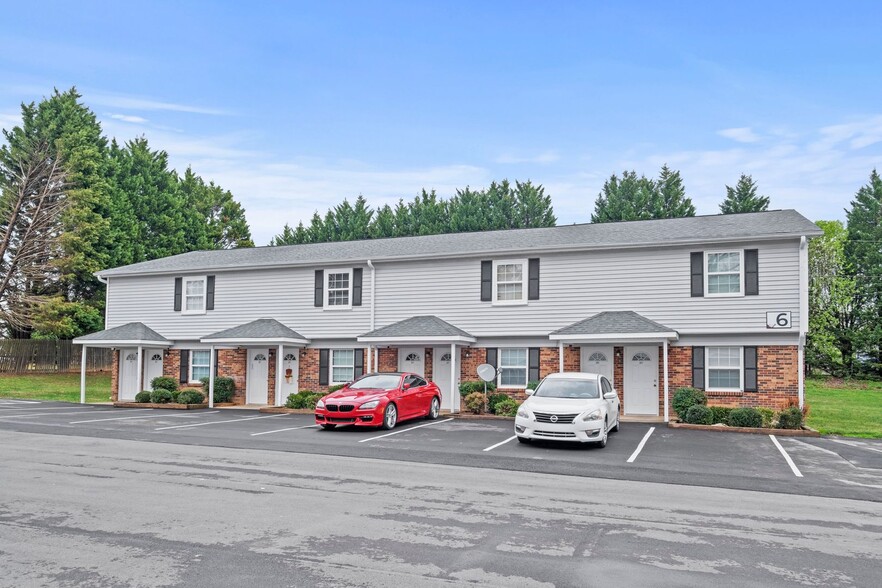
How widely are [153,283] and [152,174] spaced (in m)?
25.5

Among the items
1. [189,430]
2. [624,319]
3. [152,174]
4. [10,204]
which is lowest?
[189,430]

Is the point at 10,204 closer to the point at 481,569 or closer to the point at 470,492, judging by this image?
the point at 470,492

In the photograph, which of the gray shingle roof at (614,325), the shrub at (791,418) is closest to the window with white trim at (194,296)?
the gray shingle roof at (614,325)

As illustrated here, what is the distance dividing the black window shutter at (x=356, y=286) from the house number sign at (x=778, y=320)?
13.2 meters

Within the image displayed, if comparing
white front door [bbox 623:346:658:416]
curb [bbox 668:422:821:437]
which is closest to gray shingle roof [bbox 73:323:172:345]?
white front door [bbox 623:346:658:416]

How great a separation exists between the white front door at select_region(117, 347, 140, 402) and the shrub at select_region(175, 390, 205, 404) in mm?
4251

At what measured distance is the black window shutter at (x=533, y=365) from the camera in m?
22.1

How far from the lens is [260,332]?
24781 millimetres

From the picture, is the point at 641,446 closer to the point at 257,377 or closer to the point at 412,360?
the point at 412,360

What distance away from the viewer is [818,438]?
54.7 feet

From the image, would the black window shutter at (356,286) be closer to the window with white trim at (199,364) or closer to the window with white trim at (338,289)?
the window with white trim at (338,289)

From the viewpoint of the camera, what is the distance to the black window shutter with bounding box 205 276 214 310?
27.3 m

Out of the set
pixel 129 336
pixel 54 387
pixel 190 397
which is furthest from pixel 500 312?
pixel 54 387

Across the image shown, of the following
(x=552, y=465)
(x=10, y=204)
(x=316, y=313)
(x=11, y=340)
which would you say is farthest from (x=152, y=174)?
(x=552, y=465)
